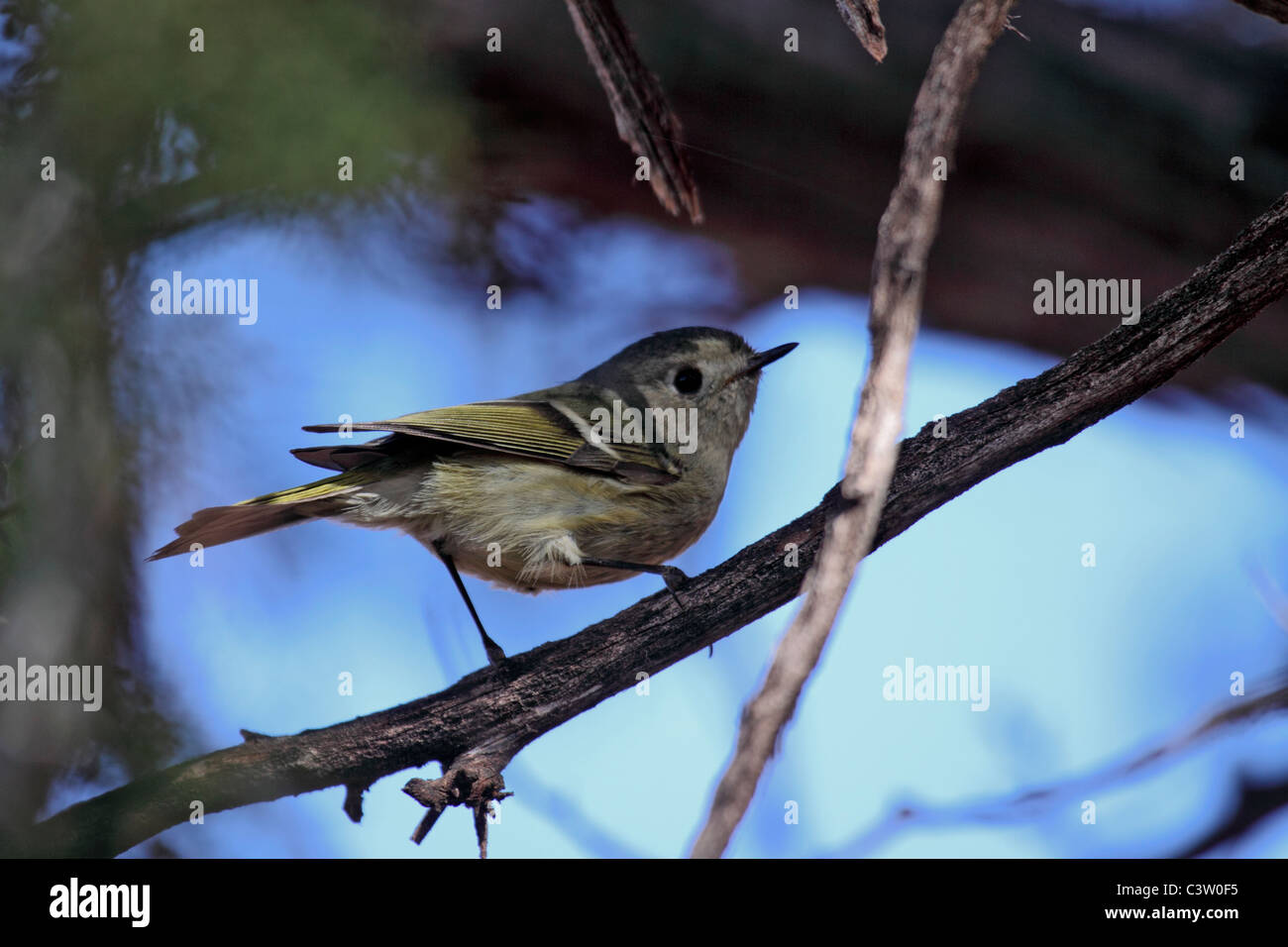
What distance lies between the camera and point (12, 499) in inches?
66.6

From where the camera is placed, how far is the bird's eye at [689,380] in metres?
2.61

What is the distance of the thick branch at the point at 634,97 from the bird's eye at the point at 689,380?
28.2 inches

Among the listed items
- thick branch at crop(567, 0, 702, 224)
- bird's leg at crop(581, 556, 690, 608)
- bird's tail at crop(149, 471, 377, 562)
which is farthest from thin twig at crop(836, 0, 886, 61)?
bird's tail at crop(149, 471, 377, 562)

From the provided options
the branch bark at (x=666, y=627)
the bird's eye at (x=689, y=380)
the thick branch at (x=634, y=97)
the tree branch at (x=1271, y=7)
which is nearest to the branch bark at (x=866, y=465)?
the branch bark at (x=666, y=627)

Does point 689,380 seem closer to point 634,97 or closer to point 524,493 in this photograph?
point 524,493

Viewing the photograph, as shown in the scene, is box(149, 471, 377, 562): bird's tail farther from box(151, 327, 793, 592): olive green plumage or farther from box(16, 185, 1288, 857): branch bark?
box(16, 185, 1288, 857): branch bark

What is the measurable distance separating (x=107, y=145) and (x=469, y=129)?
2.98ft

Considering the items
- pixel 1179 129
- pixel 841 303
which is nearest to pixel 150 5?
pixel 841 303

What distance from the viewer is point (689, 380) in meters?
2.62

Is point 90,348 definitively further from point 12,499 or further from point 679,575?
point 679,575

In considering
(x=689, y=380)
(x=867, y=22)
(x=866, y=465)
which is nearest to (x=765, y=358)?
(x=689, y=380)

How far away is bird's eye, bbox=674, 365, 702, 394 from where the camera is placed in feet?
8.57

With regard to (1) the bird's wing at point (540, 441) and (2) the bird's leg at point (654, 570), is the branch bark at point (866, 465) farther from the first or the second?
Answer: (1) the bird's wing at point (540, 441)

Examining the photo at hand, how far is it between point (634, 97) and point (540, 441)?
0.81m
